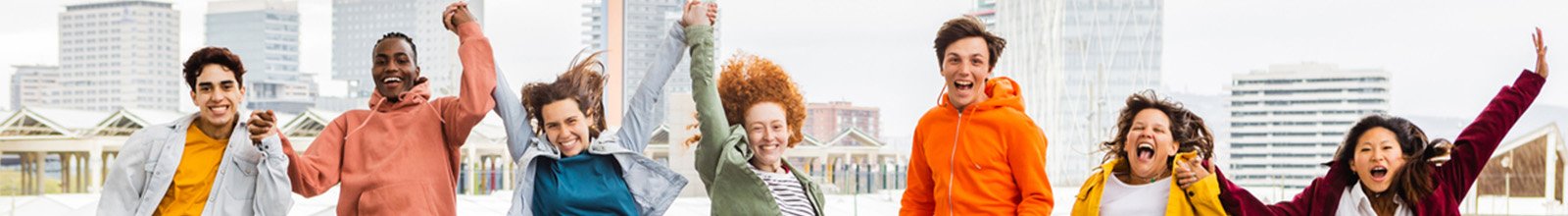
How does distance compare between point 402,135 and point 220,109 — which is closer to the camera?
point 220,109

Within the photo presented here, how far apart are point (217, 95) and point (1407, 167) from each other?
Result: 220 centimetres

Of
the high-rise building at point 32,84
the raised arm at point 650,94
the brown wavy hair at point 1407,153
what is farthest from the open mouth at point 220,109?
the high-rise building at point 32,84

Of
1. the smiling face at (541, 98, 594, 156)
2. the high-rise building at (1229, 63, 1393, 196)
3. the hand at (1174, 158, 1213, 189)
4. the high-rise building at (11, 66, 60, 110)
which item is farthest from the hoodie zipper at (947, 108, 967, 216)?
the high-rise building at (11, 66, 60, 110)

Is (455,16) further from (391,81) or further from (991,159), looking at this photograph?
(991,159)

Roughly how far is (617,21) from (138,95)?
7555mm

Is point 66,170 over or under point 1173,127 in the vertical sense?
under

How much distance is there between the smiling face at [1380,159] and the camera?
314 cm

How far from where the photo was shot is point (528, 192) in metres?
3.25

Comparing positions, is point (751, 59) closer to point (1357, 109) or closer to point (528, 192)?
point (528, 192)

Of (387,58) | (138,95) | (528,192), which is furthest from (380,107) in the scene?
(138,95)

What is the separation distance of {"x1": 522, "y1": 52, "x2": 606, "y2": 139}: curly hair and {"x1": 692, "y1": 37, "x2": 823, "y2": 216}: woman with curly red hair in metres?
0.23

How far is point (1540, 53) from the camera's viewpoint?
3152 millimetres

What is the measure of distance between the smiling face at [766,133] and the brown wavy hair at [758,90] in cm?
2

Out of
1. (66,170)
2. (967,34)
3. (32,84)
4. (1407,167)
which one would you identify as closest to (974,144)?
(967,34)
